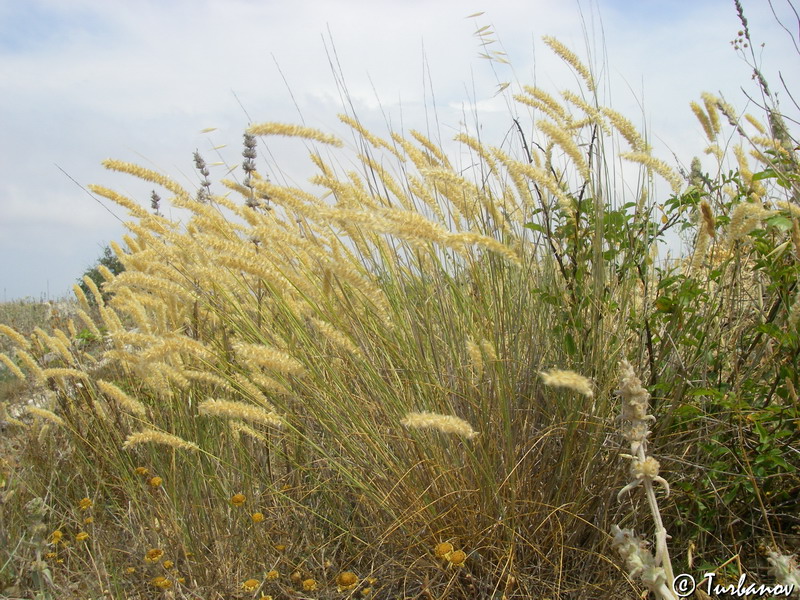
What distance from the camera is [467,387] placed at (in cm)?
222

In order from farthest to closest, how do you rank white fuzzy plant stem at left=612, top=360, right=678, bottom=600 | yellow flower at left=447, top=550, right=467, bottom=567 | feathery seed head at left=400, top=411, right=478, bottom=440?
yellow flower at left=447, top=550, right=467, bottom=567 → feathery seed head at left=400, top=411, right=478, bottom=440 → white fuzzy plant stem at left=612, top=360, right=678, bottom=600

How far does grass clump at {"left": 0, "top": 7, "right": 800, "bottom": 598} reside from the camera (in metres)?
2.07

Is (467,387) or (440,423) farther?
(467,387)

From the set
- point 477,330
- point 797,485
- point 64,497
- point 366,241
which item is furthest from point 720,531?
point 64,497

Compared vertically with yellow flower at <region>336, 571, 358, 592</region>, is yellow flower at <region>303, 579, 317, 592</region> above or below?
below

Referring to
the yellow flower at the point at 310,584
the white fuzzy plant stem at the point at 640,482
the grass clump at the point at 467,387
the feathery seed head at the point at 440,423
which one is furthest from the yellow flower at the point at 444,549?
the white fuzzy plant stem at the point at 640,482

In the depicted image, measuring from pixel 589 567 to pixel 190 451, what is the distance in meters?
1.67

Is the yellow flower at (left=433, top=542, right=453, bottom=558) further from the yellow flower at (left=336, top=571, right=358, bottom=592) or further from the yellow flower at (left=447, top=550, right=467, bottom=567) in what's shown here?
the yellow flower at (left=336, top=571, right=358, bottom=592)

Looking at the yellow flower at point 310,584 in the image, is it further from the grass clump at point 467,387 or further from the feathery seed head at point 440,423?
the feathery seed head at point 440,423

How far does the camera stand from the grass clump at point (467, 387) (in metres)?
2.07

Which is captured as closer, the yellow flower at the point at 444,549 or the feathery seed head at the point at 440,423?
the feathery seed head at the point at 440,423

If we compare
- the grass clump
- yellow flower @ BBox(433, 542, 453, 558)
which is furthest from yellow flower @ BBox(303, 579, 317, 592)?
A: yellow flower @ BBox(433, 542, 453, 558)

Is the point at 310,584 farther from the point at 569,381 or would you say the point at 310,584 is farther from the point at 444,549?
the point at 569,381

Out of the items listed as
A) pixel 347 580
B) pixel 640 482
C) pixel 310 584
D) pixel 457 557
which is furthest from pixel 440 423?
pixel 310 584
